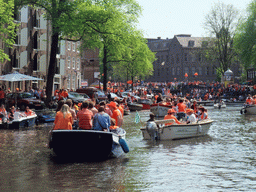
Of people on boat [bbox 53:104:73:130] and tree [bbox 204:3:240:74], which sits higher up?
tree [bbox 204:3:240:74]

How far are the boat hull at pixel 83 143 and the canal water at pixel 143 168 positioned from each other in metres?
0.35

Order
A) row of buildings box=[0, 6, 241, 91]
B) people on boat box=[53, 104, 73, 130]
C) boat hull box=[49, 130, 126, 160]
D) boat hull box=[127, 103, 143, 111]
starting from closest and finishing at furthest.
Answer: boat hull box=[49, 130, 126, 160]
people on boat box=[53, 104, 73, 130]
boat hull box=[127, 103, 143, 111]
row of buildings box=[0, 6, 241, 91]

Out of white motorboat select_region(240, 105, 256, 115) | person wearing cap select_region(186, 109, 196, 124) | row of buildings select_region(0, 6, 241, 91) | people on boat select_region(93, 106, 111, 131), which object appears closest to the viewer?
people on boat select_region(93, 106, 111, 131)

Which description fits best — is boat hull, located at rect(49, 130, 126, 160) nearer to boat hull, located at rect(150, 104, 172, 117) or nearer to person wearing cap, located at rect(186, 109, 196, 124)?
person wearing cap, located at rect(186, 109, 196, 124)

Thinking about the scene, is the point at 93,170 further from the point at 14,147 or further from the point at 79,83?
the point at 79,83

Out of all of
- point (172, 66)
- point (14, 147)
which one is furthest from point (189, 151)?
point (172, 66)

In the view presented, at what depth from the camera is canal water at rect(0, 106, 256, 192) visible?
11227 mm

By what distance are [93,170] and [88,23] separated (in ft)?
69.2

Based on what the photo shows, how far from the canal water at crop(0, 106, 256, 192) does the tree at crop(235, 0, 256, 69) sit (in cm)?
4013

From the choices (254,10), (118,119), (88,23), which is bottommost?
(118,119)

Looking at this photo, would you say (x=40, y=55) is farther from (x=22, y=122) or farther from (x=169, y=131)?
(x=169, y=131)

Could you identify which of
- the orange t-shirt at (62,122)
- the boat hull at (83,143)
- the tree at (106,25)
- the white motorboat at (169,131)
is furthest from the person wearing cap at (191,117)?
the tree at (106,25)

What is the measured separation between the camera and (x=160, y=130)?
20.5 m

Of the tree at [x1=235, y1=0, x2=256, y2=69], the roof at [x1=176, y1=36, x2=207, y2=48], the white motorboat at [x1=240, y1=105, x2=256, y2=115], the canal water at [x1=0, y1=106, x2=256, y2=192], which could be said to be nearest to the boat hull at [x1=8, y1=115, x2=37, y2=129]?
the canal water at [x1=0, y1=106, x2=256, y2=192]
